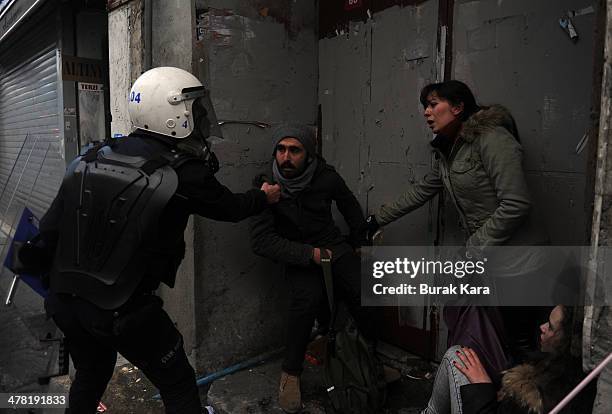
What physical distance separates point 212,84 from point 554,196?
2.31 metres

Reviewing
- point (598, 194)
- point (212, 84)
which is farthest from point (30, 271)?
point (598, 194)

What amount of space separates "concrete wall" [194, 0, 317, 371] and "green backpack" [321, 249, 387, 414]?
100 centimetres

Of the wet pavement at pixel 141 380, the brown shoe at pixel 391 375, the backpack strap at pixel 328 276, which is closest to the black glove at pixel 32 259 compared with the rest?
the wet pavement at pixel 141 380

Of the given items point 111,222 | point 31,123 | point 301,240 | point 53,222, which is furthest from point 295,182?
point 31,123

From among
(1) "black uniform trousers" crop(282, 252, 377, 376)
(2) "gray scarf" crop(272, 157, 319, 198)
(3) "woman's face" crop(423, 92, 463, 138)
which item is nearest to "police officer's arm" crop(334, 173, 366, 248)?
(1) "black uniform trousers" crop(282, 252, 377, 376)

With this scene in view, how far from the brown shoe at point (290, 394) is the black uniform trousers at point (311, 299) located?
5cm

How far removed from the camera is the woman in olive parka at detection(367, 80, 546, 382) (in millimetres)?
2289

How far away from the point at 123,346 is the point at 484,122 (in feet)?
6.89

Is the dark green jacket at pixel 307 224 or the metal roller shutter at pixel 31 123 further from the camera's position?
the dark green jacket at pixel 307 224

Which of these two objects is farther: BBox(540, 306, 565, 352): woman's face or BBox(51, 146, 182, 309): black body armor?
BBox(51, 146, 182, 309): black body armor

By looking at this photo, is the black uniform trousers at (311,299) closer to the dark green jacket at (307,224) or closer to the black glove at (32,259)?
the dark green jacket at (307,224)

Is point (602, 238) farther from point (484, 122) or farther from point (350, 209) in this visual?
point (350, 209)
